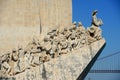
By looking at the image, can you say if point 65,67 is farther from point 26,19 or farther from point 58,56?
point 26,19

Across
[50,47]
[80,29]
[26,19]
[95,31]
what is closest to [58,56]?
[50,47]

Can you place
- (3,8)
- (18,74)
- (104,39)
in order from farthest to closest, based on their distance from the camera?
(3,8) → (104,39) → (18,74)

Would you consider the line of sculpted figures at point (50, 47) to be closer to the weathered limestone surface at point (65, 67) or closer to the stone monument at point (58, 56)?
the stone monument at point (58, 56)

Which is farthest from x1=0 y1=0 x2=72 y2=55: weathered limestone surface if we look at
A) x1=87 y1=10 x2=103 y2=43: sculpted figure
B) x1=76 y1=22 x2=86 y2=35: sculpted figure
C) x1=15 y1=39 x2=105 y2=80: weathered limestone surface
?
x1=15 y1=39 x2=105 y2=80: weathered limestone surface

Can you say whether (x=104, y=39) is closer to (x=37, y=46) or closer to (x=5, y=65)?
(x=37, y=46)

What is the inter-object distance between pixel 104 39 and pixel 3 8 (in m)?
3.85

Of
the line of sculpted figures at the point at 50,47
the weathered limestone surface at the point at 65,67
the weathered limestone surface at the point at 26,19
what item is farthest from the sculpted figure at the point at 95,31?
the weathered limestone surface at the point at 26,19

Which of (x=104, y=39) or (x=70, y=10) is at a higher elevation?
(x=70, y=10)

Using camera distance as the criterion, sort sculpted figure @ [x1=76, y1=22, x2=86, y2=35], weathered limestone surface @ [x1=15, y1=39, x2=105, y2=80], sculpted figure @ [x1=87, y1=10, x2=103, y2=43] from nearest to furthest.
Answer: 1. weathered limestone surface @ [x1=15, y1=39, x2=105, y2=80]
2. sculpted figure @ [x1=87, y1=10, x2=103, y2=43]
3. sculpted figure @ [x1=76, y1=22, x2=86, y2=35]

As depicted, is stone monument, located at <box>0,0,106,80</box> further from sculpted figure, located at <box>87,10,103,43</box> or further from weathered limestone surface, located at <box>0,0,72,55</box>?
weathered limestone surface, located at <box>0,0,72,55</box>

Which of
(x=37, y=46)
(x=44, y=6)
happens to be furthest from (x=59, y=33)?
(x=44, y=6)

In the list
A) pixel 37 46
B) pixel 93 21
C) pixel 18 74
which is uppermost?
pixel 93 21

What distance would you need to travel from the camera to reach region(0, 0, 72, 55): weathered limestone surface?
13734mm

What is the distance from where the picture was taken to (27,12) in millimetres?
14008
